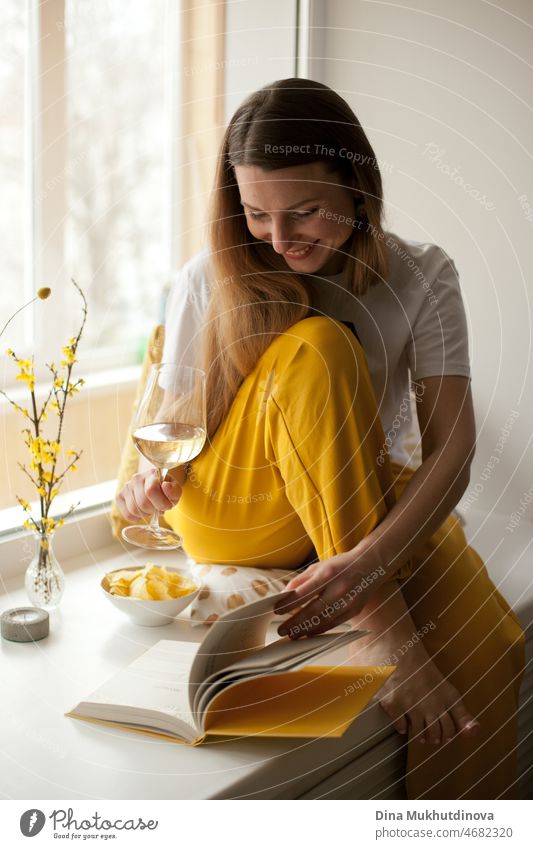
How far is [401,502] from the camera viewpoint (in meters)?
1.11

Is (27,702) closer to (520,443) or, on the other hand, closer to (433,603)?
(433,603)

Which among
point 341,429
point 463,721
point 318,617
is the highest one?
point 341,429

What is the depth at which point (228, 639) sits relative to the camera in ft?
2.81

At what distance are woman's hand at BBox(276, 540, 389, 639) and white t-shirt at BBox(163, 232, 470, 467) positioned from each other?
0.24m

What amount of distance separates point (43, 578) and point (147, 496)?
18cm

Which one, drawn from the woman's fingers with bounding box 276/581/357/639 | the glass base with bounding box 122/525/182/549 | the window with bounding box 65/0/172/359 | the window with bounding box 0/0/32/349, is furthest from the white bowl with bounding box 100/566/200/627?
the window with bounding box 65/0/172/359

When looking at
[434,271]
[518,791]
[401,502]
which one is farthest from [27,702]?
[434,271]

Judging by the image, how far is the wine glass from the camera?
1016mm

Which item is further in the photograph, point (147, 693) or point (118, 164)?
point (118, 164)

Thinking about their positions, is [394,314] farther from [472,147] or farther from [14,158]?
[14,158]

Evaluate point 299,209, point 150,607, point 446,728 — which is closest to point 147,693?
point 150,607

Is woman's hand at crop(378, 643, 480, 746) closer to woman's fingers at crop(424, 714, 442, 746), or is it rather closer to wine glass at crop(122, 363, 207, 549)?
woman's fingers at crop(424, 714, 442, 746)
